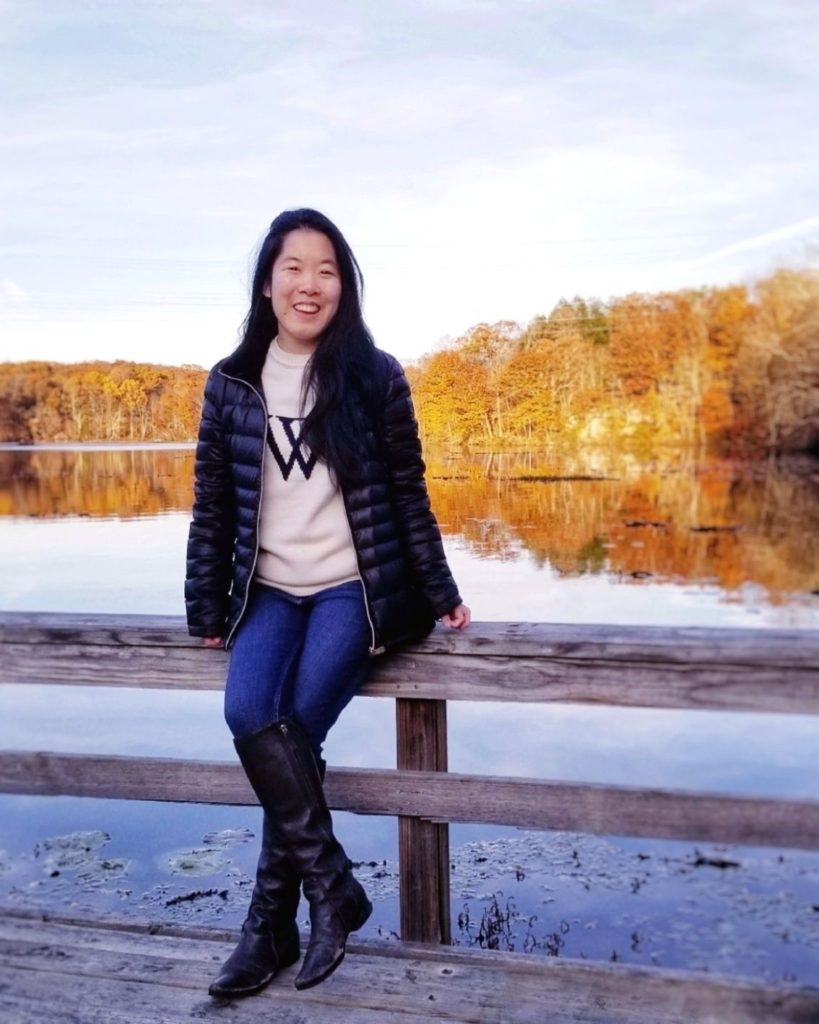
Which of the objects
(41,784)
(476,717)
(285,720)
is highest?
(285,720)

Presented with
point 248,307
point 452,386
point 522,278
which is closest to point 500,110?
point 522,278

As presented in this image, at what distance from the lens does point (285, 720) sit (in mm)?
2203

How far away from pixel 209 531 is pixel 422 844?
2.65 feet

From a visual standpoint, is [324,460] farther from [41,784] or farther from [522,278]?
[522,278]

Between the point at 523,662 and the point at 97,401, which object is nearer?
the point at 523,662

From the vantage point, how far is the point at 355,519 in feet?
7.57

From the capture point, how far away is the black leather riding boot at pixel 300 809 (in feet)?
7.19

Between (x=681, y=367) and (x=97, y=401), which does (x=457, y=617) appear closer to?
(x=97, y=401)

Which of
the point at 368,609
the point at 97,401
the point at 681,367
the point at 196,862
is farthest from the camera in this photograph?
the point at 681,367

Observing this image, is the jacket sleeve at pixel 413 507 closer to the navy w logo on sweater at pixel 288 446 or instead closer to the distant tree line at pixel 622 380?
the navy w logo on sweater at pixel 288 446

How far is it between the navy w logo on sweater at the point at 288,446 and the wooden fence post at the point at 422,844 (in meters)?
0.54

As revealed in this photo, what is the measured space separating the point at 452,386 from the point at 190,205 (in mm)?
12653

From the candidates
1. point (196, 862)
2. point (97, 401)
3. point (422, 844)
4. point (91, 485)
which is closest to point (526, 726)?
point (196, 862)

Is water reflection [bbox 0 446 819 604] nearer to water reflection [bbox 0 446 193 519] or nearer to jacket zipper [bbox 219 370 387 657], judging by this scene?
water reflection [bbox 0 446 193 519]
